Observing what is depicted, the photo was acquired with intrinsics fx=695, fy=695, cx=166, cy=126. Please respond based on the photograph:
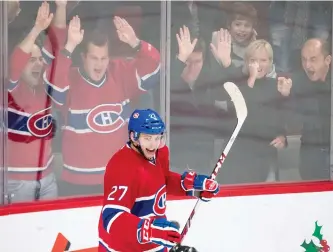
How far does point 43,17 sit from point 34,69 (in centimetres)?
23

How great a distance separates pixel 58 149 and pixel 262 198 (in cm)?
104

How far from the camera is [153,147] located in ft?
7.17

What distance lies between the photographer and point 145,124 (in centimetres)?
216

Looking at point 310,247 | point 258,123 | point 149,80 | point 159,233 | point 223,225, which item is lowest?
point 310,247

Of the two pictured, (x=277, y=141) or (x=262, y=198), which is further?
(x=277, y=141)

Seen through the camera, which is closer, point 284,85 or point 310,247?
point 310,247

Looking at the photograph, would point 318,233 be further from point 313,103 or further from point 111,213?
point 111,213

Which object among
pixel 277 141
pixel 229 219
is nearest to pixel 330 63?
pixel 277 141

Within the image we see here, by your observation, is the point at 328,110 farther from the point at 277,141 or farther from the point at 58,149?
the point at 58,149

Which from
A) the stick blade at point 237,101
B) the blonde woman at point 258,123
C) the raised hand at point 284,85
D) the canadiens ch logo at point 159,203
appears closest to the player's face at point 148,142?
the canadiens ch logo at point 159,203

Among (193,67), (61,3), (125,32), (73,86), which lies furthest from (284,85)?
(61,3)

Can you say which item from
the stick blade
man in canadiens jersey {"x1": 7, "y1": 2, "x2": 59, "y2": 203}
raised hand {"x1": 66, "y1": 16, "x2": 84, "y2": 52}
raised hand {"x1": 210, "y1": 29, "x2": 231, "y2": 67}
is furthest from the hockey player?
raised hand {"x1": 210, "y1": 29, "x2": 231, "y2": 67}

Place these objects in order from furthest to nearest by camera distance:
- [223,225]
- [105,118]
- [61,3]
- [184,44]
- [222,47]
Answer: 1. [222,47]
2. [184,44]
3. [223,225]
4. [105,118]
5. [61,3]

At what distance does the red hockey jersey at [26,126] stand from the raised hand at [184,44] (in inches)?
29.3
